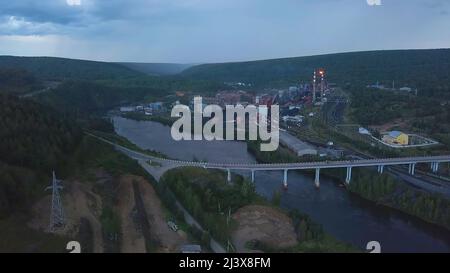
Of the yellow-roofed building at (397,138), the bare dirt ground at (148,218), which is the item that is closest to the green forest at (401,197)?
the yellow-roofed building at (397,138)

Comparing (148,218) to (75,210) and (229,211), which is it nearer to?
(75,210)

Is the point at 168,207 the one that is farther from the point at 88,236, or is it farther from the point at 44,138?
the point at 44,138

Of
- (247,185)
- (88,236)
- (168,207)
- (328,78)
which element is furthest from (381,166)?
(328,78)

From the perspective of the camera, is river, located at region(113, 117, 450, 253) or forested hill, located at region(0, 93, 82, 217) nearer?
forested hill, located at region(0, 93, 82, 217)

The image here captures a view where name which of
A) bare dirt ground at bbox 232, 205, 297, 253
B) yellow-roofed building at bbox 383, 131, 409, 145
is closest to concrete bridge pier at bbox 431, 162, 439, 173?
yellow-roofed building at bbox 383, 131, 409, 145

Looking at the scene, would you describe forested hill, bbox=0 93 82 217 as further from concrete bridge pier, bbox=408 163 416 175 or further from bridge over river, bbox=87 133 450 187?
concrete bridge pier, bbox=408 163 416 175

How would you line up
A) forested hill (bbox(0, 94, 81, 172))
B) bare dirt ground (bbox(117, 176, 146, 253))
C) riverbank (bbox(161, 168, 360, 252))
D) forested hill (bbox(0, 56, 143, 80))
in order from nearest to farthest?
bare dirt ground (bbox(117, 176, 146, 253))
riverbank (bbox(161, 168, 360, 252))
forested hill (bbox(0, 94, 81, 172))
forested hill (bbox(0, 56, 143, 80))

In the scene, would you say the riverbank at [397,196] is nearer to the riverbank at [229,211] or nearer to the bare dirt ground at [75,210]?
the riverbank at [229,211]
